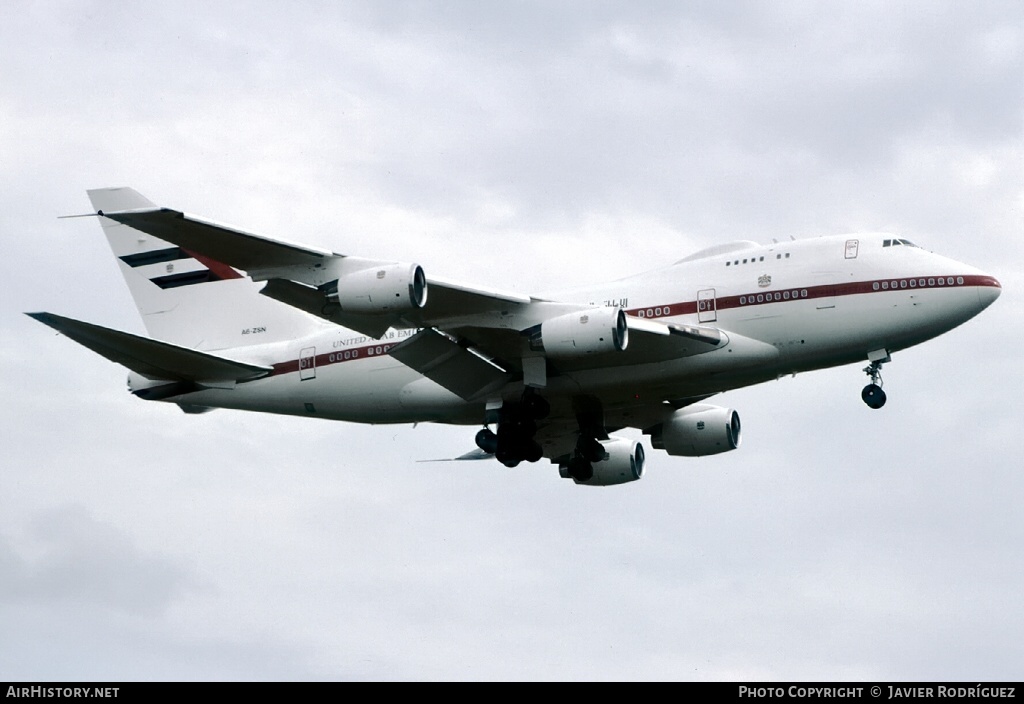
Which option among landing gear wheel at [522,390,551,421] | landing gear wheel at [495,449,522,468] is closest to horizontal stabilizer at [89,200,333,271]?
landing gear wheel at [522,390,551,421]

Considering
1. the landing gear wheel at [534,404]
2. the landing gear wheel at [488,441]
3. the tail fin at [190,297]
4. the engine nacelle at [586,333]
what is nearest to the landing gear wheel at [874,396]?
the engine nacelle at [586,333]

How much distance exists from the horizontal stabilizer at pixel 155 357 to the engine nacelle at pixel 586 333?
1061 centimetres

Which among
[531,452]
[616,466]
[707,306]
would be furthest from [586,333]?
[616,466]

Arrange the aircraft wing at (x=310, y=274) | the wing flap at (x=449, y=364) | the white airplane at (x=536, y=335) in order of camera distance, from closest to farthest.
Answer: the aircraft wing at (x=310, y=274) < the white airplane at (x=536, y=335) < the wing flap at (x=449, y=364)

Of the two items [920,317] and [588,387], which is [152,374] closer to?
[588,387]

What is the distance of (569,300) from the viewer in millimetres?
41594

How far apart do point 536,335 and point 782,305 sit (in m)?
6.68

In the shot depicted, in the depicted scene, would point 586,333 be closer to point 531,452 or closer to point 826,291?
point 531,452

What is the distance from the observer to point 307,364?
43.8 m

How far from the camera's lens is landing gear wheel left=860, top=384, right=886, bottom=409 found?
39.0m

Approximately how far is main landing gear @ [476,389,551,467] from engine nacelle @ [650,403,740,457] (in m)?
5.82

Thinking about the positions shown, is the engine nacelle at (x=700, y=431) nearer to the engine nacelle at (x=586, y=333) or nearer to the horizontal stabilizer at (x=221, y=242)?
the engine nacelle at (x=586, y=333)

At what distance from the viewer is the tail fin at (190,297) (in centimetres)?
4606

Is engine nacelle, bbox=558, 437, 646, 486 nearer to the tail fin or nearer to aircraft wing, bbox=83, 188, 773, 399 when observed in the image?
aircraft wing, bbox=83, 188, 773, 399
